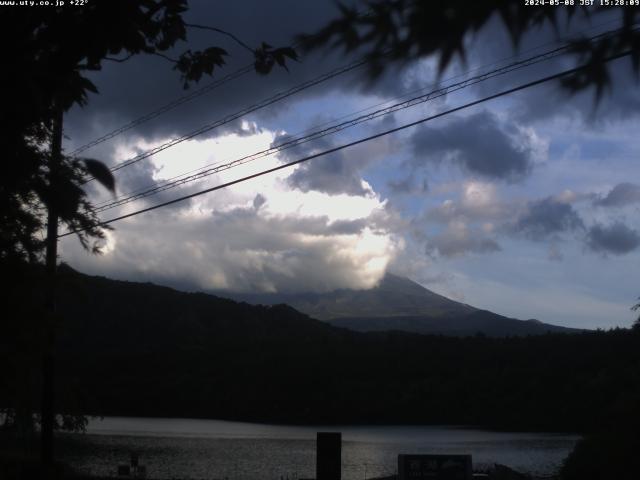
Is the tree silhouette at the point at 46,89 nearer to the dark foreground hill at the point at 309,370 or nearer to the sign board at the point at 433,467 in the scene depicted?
the sign board at the point at 433,467

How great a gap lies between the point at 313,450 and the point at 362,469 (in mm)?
12362

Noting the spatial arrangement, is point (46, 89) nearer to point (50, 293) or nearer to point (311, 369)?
point (50, 293)

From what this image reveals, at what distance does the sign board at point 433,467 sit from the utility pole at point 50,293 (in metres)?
7.37

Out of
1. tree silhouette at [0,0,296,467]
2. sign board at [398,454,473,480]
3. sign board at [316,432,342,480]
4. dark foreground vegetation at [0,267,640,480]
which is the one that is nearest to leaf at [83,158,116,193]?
tree silhouette at [0,0,296,467]

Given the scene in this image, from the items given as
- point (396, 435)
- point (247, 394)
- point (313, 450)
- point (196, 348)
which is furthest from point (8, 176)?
point (196, 348)

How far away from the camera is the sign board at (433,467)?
17.4 m

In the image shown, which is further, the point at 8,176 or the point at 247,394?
the point at 247,394

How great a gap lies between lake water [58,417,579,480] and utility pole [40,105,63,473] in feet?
45.1

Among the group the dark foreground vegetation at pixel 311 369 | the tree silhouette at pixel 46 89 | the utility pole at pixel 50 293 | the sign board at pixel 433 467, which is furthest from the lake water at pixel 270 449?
the tree silhouette at pixel 46 89

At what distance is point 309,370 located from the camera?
9525cm

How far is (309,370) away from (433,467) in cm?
7839

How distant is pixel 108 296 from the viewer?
74.1m

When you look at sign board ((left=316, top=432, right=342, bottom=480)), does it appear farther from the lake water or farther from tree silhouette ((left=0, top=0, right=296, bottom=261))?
the lake water

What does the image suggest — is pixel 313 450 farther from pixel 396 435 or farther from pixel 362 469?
pixel 396 435
